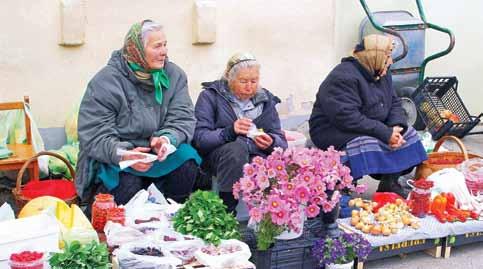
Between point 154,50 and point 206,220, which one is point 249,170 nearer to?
point 206,220

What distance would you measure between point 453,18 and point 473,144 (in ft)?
5.15

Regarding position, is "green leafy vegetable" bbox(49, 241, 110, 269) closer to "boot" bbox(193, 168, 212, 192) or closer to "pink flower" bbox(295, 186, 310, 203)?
"pink flower" bbox(295, 186, 310, 203)

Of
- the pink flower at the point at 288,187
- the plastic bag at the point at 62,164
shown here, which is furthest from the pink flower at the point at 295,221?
the plastic bag at the point at 62,164

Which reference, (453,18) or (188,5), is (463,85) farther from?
(188,5)

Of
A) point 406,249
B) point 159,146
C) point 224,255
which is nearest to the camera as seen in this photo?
point 224,255

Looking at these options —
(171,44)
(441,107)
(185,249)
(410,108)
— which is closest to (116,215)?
(185,249)

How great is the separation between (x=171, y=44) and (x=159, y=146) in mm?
1733

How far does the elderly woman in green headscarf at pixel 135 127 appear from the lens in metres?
4.32

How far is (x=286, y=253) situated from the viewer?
148 inches

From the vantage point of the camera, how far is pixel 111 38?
565 centimetres

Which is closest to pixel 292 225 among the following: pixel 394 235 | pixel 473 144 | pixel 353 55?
pixel 394 235

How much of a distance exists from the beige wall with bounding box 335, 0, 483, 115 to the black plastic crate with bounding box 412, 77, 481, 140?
741mm

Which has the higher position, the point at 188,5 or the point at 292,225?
the point at 188,5

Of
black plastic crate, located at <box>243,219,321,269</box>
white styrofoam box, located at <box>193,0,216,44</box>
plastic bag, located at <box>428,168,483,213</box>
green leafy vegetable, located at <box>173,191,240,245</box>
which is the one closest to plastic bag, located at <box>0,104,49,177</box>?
white styrofoam box, located at <box>193,0,216,44</box>
